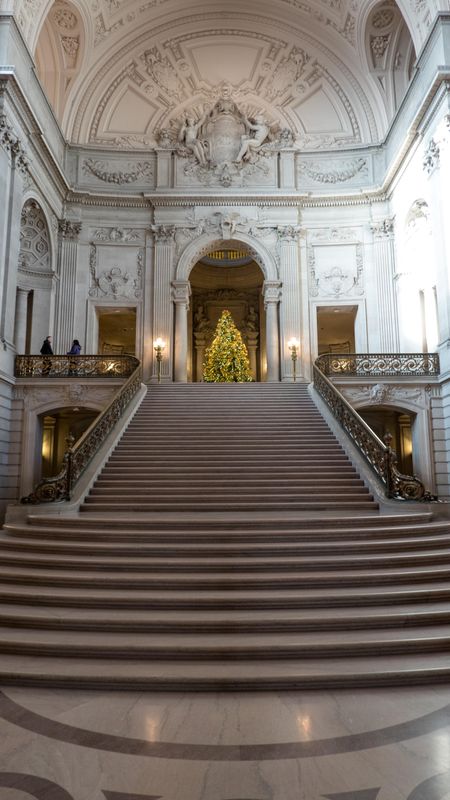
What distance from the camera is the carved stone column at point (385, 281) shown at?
18375 millimetres

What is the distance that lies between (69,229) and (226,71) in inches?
322

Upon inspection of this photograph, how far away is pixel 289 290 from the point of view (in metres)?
19.1

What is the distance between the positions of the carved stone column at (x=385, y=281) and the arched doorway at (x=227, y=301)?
21.3ft

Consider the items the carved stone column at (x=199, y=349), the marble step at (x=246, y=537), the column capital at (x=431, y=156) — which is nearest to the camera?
the marble step at (x=246, y=537)

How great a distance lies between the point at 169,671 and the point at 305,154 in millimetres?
19180

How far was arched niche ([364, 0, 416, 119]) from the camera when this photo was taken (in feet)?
59.2

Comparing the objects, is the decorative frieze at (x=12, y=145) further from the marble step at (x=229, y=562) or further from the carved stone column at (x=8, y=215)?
the marble step at (x=229, y=562)

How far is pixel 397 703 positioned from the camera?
12.9 feet

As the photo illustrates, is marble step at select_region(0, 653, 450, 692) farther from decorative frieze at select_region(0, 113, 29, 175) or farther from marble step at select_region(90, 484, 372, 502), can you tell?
decorative frieze at select_region(0, 113, 29, 175)

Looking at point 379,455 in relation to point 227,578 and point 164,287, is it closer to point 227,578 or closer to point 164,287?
point 227,578

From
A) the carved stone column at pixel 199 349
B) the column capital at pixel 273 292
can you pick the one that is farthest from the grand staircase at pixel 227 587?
the carved stone column at pixel 199 349

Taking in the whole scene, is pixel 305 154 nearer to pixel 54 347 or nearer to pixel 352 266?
pixel 352 266

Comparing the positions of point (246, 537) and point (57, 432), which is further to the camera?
point (57, 432)

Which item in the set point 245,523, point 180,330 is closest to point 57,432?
point 180,330
